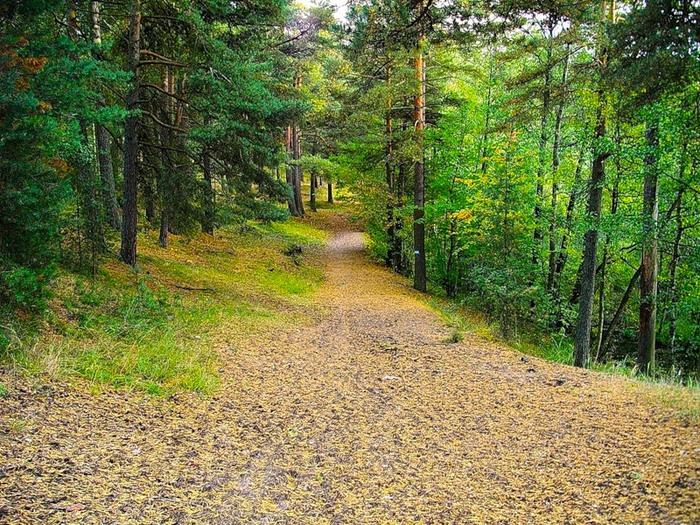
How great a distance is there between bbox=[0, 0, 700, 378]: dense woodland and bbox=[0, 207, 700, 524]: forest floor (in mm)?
2079

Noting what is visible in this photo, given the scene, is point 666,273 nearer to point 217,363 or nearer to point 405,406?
point 405,406

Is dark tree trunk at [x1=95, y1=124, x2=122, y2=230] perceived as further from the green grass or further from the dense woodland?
the green grass

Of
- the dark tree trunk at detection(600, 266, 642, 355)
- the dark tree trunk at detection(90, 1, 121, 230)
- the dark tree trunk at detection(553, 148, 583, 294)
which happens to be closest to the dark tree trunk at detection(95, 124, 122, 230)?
the dark tree trunk at detection(90, 1, 121, 230)

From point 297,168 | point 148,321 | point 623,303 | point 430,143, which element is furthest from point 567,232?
point 297,168

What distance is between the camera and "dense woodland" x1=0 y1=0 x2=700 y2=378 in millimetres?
4801

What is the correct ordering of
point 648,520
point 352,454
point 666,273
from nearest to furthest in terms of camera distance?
point 648,520 → point 352,454 → point 666,273

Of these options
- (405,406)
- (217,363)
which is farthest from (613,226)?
(217,363)

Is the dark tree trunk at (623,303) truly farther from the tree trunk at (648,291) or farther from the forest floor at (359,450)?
the forest floor at (359,450)

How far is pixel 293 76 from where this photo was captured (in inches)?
933

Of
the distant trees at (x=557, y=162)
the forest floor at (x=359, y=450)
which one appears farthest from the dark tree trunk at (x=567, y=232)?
the forest floor at (x=359, y=450)

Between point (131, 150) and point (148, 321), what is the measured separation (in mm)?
4813

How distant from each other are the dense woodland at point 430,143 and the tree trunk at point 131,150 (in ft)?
0.14

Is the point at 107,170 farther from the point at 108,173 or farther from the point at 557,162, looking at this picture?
the point at 557,162

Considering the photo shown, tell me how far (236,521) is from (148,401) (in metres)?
2.12
